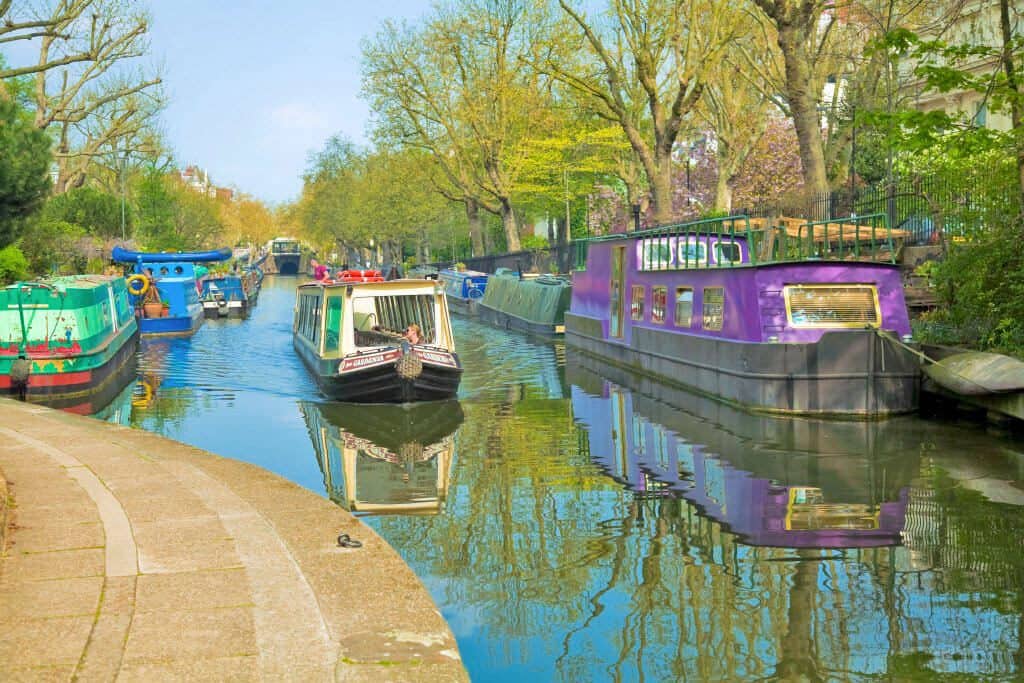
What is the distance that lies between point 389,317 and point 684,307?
5.88m

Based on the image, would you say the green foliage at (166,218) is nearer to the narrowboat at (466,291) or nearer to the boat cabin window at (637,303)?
the narrowboat at (466,291)

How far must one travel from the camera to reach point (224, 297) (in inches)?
2110

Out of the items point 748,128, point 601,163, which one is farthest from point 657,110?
point 601,163

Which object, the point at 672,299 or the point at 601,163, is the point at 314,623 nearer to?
the point at 672,299

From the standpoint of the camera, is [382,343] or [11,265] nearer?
[382,343]

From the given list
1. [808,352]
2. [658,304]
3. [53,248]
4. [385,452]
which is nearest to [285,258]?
[53,248]

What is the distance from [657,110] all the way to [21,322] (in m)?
19.2

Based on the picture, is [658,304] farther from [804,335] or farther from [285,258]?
[285,258]

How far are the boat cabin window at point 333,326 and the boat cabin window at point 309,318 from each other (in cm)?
169

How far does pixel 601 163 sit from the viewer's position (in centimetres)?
5731

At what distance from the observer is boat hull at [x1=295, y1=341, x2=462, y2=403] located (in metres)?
21.1

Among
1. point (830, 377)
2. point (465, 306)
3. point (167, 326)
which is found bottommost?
point (465, 306)

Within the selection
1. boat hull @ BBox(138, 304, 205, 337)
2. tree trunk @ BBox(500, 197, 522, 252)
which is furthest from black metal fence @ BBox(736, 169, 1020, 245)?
tree trunk @ BBox(500, 197, 522, 252)

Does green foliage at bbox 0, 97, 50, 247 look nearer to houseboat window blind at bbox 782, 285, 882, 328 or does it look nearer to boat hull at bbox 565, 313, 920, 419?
boat hull at bbox 565, 313, 920, 419
